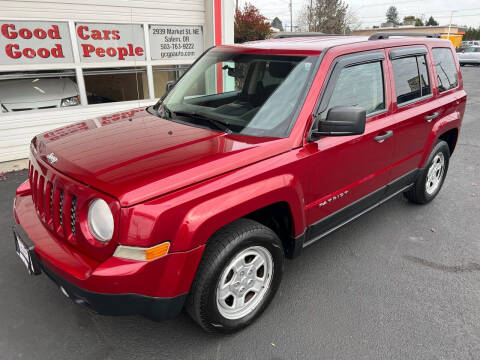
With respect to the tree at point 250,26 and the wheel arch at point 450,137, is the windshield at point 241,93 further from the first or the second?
the tree at point 250,26

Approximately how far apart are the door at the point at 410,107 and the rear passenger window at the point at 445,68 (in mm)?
252

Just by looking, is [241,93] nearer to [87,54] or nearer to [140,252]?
[140,252]

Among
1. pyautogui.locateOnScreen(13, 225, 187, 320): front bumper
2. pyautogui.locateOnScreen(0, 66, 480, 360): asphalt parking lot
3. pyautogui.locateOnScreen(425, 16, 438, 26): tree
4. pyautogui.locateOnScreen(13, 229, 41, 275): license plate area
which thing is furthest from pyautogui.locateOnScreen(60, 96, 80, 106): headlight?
pyautogui.locateOnScreen(425, 16, 438, 26): tree

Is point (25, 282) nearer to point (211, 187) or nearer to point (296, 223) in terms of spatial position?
point (211, 187)

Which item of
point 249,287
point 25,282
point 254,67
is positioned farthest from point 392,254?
point 25,282

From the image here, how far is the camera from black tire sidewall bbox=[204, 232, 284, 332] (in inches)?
88.0

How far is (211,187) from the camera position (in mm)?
2111

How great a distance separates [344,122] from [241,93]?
3.67 ft

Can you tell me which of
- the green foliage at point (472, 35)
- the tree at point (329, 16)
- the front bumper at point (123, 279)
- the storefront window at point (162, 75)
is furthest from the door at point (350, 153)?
the green foliage at point (472, 35)

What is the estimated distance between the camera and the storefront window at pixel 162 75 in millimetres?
7227

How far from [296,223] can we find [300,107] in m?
0.81

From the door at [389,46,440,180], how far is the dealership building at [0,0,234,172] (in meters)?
4.81

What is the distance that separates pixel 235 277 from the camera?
2453mm

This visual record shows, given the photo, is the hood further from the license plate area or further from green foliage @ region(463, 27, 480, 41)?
green foliage @ region(463, 27, 480, 41)
